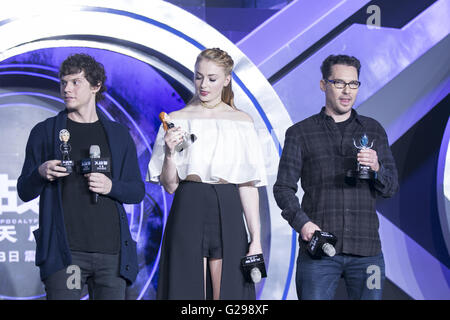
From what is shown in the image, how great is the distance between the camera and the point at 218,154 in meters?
3.18

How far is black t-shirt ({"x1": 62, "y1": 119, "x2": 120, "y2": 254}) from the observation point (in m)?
3.03

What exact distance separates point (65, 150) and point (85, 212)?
320 millimetres

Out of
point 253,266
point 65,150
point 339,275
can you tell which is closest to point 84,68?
point 65,150

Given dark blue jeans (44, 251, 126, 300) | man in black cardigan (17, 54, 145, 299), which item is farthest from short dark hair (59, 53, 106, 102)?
dark blue jeans (44, 251, 126, 300)

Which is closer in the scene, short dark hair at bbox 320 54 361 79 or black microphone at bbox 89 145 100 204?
black microphone at bbox 89 145 100 204

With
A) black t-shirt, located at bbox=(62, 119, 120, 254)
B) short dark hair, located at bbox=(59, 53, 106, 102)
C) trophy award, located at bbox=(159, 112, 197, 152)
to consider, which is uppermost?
short dark hair, located at bbox=(59, 53, 106, 102)

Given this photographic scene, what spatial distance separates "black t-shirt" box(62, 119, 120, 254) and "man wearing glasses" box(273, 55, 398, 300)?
2.85 feet

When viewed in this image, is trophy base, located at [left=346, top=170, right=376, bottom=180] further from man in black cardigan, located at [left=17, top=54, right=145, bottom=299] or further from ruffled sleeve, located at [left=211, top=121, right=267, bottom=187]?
man in black cardigan, located at [left=17, top=54, right=145, bottom=299]

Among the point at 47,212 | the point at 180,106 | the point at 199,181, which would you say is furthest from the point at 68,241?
the point at 180,106

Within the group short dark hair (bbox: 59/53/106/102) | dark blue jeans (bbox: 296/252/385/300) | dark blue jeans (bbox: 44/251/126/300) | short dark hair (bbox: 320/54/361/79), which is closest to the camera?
dark blue jeans (bbox: 44/251/126/300)

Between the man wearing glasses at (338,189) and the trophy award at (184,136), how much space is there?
0.51 m

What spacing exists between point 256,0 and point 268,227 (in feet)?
4.94

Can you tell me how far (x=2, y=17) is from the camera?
12.7 ft
